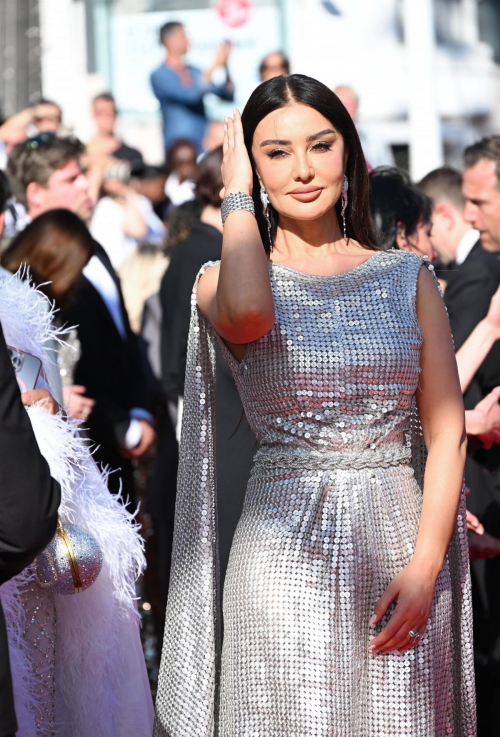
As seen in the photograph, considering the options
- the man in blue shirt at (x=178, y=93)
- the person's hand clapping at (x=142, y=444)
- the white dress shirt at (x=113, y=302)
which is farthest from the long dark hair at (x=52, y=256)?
the man in blue shirt at (x=178, y=93)

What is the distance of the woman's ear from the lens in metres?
4.10

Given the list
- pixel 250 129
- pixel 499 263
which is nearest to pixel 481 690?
pixel 499 263

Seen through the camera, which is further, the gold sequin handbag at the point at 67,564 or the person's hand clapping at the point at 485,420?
the person's hand clapping at the point at 485,420

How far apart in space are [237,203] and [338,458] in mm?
672

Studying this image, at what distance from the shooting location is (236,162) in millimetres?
2867

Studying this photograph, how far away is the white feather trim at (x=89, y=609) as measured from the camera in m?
3.26

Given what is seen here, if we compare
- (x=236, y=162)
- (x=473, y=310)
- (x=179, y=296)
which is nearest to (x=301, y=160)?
(x=236, y=162)

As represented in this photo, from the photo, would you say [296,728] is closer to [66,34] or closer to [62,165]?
[62,165]

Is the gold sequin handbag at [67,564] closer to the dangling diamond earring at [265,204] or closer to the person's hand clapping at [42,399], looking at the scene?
the person's hand clapping at [42,399]

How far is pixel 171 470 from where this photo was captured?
5523 millimetres

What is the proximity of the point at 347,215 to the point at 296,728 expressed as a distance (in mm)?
1314

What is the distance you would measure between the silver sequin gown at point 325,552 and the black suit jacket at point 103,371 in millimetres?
2278

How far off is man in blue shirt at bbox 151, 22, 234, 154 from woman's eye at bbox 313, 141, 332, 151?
6.97m

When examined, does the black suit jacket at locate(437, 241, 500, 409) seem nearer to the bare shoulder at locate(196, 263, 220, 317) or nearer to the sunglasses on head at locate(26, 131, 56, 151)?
the bare shoulder at locate(196, 263, 220, 317)
